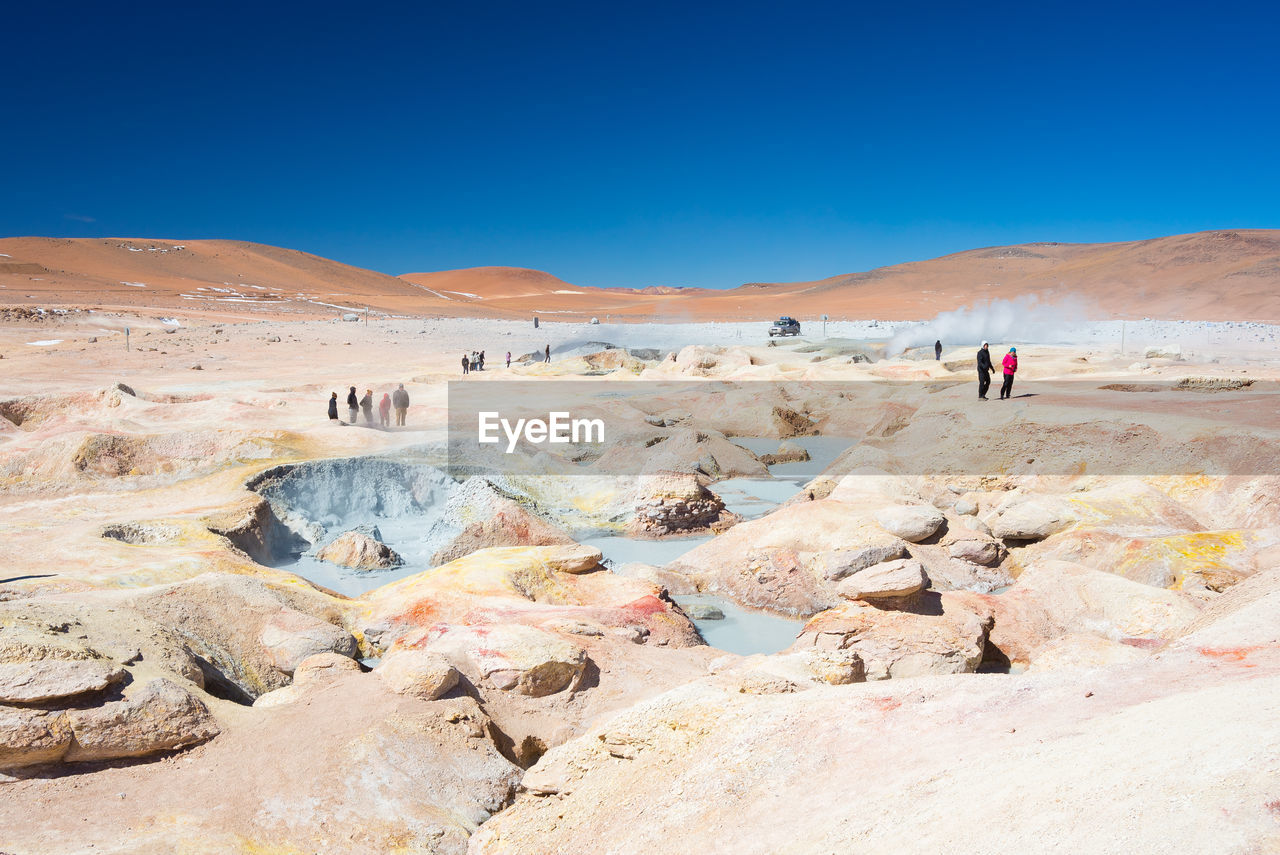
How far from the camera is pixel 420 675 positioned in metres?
5.48

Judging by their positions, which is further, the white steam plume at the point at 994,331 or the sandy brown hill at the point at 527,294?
the sandy brown hill at the point at 527,294

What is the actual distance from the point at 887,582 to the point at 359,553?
6.59m

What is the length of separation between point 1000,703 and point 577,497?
9872mm

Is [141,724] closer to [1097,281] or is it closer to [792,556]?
[792,556]

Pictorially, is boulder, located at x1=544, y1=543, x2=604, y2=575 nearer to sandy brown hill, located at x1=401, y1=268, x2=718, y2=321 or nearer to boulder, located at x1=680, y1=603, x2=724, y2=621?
boulder, located at x1=680, y1=603, x2=724, y2=621

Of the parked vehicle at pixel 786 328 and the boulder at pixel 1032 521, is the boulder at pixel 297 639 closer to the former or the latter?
the boulder at pixel 1032 521

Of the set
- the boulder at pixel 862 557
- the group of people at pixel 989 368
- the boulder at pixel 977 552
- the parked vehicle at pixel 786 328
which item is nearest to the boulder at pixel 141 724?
the boulder at pixel 862 557

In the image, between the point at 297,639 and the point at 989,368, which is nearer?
the point at 297,639

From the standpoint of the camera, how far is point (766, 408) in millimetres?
20047

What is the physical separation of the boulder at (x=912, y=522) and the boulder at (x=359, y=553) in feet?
20.3

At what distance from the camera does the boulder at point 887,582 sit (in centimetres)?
758

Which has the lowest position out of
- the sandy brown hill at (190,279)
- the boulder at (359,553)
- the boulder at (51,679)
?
the boulder at (359,553)
